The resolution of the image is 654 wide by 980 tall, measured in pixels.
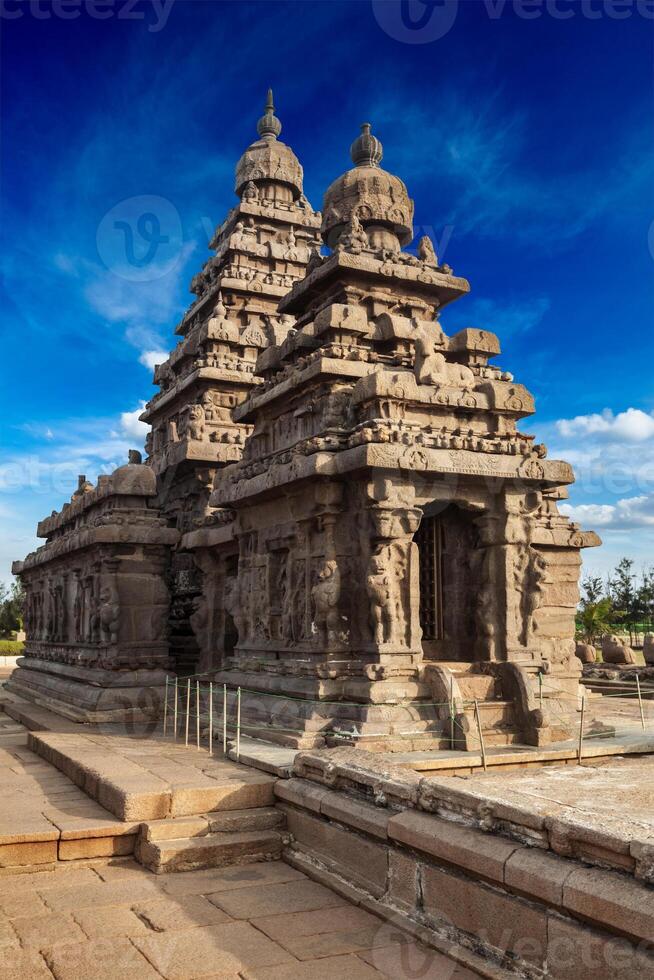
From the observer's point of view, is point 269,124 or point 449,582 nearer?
point 449,582

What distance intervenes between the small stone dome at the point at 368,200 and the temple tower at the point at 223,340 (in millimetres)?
2669

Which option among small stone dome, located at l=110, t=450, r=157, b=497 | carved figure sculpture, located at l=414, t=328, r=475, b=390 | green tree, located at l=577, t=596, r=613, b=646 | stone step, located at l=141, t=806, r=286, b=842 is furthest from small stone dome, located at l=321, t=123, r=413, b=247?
green tree, located at l=577, t=596, r=613, b=646

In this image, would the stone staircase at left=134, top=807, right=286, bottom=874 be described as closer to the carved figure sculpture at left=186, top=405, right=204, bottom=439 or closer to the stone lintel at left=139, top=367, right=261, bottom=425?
the carved figure sculpture at left=186, top=405, right=204, bottom=439

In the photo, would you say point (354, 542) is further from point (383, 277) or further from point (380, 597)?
point (383, 277)

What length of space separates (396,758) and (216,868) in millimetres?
2723

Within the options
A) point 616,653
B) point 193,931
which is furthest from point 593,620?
point 193,931

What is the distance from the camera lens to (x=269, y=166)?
2586cm

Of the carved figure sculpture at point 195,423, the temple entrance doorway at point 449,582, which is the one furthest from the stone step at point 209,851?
the carved figure sculpture at point 195,423

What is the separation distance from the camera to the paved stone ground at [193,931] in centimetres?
516

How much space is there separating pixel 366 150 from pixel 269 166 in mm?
9546

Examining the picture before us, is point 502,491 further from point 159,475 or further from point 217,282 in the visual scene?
point 217,282

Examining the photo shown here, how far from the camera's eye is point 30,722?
1591 centimetres

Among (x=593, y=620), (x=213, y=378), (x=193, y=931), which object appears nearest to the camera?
(x=193, y=931)

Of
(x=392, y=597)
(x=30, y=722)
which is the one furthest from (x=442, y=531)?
(x=30, y=722)
